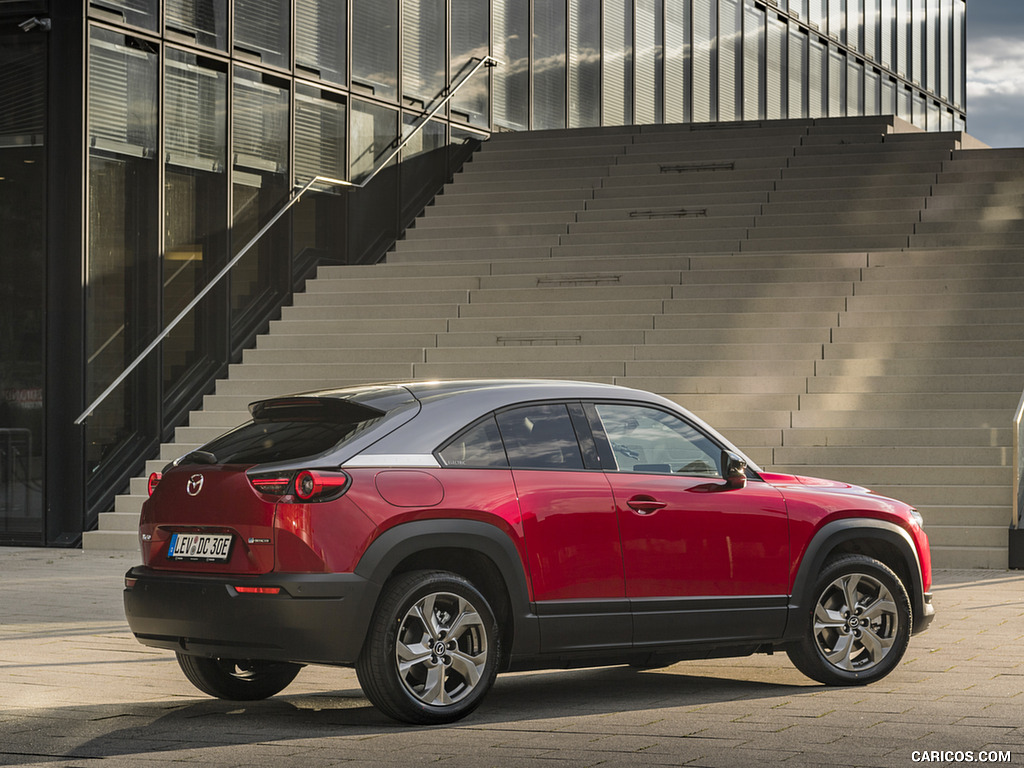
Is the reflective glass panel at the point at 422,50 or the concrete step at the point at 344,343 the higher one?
the reflective glass panel at the point at 422,50

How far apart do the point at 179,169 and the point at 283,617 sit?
12114mm

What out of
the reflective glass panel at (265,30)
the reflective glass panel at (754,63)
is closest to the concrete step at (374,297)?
the reflective glass panel at (265,30)

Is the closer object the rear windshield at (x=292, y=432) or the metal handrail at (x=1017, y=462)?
the rear windshield at (x=292, y=432)

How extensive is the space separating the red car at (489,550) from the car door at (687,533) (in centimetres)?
1

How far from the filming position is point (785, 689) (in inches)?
313

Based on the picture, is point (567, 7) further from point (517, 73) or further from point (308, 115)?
point (308, 115)

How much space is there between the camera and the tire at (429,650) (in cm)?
671

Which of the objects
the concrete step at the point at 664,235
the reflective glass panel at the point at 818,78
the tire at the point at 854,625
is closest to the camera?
the tire at the point at 854,625

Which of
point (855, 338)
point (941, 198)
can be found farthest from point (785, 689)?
point (941, 198)

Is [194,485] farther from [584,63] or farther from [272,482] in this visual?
[584,63]

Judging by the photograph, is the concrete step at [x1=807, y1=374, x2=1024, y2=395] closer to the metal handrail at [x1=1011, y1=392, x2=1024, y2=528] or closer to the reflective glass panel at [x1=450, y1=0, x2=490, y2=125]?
the metal handrail at [x1=1011, y1=392, x2=1024, y2=528]

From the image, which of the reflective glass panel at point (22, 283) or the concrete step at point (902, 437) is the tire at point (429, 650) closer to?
the concrete step at point (902, 437)

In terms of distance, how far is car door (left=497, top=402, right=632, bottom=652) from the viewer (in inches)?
281

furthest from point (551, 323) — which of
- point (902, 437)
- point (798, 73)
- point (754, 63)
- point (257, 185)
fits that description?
point (798, 73)
